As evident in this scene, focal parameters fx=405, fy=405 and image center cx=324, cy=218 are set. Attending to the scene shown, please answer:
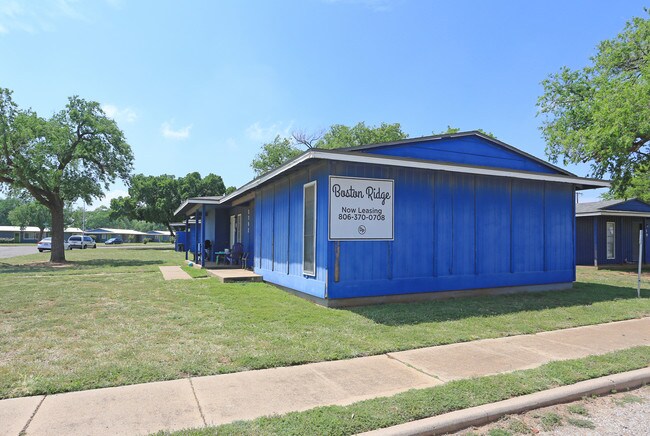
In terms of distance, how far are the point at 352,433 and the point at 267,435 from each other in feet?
2.21

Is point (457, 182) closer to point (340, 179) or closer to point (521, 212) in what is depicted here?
point (521, 212)

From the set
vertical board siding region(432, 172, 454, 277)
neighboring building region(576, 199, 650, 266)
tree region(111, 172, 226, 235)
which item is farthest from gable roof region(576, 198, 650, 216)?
tree region(111, 172, 226, 235)

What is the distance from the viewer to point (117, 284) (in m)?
11.9

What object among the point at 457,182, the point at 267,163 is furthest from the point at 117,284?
the point at 267,163

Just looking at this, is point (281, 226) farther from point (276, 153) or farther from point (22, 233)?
point (22, 233)

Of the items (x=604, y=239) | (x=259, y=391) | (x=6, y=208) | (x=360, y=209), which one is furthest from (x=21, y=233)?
(x=259, y=391)

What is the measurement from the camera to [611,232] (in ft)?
68.5

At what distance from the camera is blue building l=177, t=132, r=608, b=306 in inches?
329

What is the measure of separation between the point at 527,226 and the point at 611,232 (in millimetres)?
13698

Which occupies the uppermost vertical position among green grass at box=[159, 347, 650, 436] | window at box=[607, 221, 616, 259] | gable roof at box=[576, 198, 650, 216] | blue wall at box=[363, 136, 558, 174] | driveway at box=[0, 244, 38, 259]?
blue wall at box=[363, 136, 558, 174]

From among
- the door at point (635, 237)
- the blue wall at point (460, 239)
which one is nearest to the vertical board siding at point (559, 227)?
the blue wall at point (460, 239)

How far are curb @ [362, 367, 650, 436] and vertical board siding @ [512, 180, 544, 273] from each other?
6.03 meters

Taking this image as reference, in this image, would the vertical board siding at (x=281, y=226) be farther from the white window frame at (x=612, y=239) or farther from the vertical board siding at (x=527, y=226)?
the white window frame at (x=612, y=239)

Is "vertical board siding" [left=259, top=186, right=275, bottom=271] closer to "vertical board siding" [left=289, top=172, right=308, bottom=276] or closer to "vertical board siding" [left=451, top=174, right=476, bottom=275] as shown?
"vertical board siding" [left=289, top=172, right=308, bottom=276]
